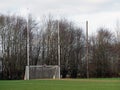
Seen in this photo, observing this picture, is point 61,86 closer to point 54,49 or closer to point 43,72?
point 43,72

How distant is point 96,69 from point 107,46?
523 centimetres

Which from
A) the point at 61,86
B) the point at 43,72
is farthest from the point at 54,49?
the point at 61,86

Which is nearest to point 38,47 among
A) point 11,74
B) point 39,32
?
point 39,32

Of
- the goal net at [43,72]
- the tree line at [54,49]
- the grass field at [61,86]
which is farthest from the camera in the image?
the tree line at [54,49]

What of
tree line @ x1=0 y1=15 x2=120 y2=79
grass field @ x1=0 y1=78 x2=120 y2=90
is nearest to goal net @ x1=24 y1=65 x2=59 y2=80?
tree line @ x1=0 y1=15 x2=120 y2=79

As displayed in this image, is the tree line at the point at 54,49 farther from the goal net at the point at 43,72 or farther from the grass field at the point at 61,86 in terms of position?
the grass field at the point at 61,86

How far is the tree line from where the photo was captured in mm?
59781

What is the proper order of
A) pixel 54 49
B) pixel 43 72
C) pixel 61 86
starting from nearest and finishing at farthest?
pixel 61 86 → pixel 43 72 → pixel 54 49

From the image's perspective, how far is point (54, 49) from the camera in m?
61.3

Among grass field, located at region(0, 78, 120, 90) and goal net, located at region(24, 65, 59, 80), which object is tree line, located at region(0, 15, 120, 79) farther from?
grass field, located at region(0, 78, 120, 90)

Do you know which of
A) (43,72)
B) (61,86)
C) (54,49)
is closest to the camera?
(61,86)

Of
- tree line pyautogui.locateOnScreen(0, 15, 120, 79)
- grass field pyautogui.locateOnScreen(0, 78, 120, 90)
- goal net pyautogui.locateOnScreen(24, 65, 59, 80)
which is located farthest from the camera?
tree line pyautogui.locateOnScreen(0, 15, 120, 79)

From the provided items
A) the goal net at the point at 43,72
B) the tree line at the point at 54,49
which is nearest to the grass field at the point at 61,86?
the goal net at the point at 43,72

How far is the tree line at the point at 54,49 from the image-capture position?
59.8 metres
